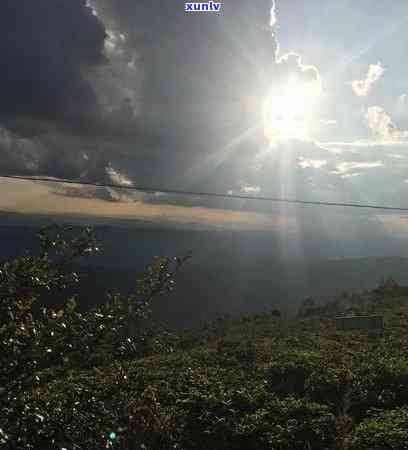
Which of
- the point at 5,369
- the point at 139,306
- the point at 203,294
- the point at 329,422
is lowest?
the point at 203,294

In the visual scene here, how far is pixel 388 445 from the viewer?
7363 millimetres

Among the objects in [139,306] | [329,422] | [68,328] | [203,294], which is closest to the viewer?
[68,328]

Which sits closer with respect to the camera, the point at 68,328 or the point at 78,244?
the point at 68,328

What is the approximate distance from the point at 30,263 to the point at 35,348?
0.90 m

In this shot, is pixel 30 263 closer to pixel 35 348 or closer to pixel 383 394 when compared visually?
pixel 35 348

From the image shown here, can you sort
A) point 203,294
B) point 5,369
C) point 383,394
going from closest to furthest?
point 5,369 < point 383,394 < point 203,294

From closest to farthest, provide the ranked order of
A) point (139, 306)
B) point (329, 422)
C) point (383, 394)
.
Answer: point (139, 306)
point (329, 422)
point (383, 394)

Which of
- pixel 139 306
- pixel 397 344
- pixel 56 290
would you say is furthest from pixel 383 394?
pixel 56 290

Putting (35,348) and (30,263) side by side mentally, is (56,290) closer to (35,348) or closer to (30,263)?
(30,263)

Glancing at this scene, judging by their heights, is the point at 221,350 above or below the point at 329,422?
below

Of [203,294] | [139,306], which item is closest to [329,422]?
[139,306]

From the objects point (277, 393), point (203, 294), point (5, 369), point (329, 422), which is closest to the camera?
point (5, 369)

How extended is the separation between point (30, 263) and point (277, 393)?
8.57 m

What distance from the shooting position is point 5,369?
3.83 meters
